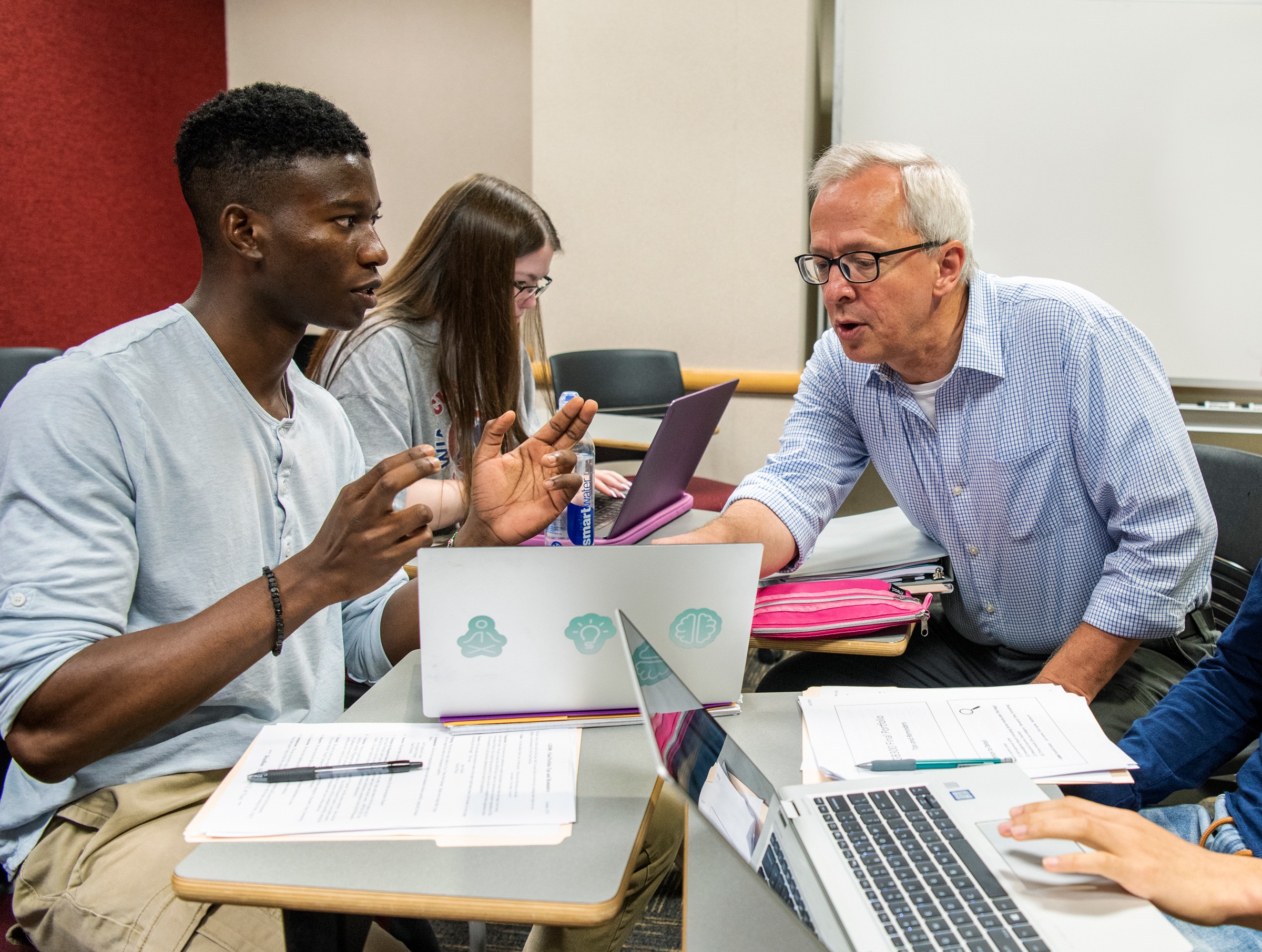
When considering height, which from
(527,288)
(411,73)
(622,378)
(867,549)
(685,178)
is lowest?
(867,549)

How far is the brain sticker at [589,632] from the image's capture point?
101 centimetres

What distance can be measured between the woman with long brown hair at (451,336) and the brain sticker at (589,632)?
1.06 m

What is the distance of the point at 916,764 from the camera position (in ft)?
3.22

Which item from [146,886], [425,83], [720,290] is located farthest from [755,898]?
[425,83]

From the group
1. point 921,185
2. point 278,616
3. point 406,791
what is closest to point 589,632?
point 406,791

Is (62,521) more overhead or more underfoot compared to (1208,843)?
more overhead

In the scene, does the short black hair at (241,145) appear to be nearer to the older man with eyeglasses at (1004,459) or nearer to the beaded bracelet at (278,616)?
the beaded bracelet at (278,616)

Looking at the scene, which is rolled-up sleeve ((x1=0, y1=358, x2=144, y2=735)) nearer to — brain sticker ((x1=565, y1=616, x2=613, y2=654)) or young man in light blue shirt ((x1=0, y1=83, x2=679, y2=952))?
young man in light blue shirt ((x1=0, y1=83, x2=679, y2=952))

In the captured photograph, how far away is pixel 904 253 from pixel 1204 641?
935 millimetres

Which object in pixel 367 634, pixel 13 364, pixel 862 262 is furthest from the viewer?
pixel 13 364

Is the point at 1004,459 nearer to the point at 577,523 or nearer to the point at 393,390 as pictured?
the point at 577,523

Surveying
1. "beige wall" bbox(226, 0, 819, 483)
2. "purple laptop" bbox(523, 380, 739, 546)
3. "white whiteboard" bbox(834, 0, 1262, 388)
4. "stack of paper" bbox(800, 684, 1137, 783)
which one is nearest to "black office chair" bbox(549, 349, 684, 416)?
"beige wall" bbox(226, 0, 819, 483)

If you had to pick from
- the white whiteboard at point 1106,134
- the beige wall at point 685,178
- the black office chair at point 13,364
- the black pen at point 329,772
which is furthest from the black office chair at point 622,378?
the black pen at point 329,772

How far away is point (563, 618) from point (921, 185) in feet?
3.60
